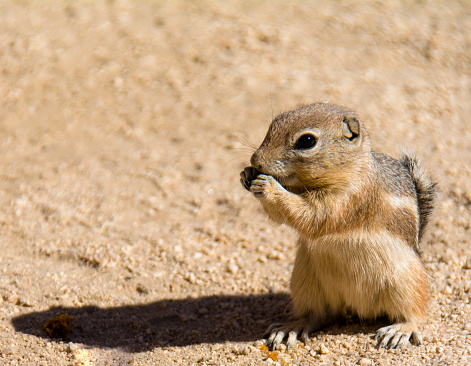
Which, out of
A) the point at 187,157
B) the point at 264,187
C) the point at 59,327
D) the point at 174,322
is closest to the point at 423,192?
the point at 264,187

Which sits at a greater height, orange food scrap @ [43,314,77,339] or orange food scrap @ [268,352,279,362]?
orange food scrap @ [268,352,279,362]

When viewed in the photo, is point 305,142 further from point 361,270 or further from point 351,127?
point 361,270

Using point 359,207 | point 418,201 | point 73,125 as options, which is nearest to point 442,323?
point 418,201

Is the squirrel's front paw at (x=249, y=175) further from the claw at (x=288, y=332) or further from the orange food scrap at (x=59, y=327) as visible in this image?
the orange food scrap at (x=59, y=327)

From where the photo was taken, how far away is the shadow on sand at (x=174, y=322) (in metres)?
4.32

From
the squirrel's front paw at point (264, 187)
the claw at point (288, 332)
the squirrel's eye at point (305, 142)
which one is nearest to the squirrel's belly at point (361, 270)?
the claw at point (288, 332)

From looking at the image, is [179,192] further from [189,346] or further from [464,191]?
[464,191]

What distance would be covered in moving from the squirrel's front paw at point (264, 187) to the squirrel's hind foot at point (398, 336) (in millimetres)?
1364

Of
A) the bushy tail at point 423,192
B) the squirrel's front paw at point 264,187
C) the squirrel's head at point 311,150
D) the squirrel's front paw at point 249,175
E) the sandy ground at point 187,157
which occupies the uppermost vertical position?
the squirrel's head at point 311,150

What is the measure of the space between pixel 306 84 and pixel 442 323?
404 cm

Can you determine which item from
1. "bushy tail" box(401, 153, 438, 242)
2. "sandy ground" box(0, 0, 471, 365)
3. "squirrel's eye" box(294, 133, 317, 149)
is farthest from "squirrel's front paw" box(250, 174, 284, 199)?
"bushy tail" box(401, 153, 438, 242)

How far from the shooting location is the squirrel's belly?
3.99 metres

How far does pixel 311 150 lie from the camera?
3.71 meters

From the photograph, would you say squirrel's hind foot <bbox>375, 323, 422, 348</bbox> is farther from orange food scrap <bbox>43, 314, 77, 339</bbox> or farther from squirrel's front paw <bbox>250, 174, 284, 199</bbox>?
orange food scrap <bbox>43, 314, 77, 339</bbox>
